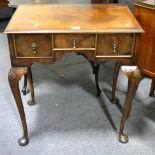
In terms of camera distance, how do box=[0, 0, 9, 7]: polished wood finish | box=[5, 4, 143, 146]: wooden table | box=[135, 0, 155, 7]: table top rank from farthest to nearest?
box=[0, 0, 9, 7]: polished wood finish, box=[135, 0, 155, 7]: table top, box=[5, 4, 143, 146]: wooden table

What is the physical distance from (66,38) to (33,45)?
0.15 meters

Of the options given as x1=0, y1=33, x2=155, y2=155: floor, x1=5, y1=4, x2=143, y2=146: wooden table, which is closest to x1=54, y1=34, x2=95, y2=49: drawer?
x1=5, y1=4, x2=143, y2=146: wooden table

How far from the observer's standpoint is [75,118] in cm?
173

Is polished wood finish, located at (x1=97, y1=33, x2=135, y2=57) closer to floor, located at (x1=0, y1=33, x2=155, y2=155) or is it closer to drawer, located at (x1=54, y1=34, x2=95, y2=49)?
drawer, located at (x1=54, y1=34, x2=95, y2=49)

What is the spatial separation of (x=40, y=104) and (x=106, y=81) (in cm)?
58

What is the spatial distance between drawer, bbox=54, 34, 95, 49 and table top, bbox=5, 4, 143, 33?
0.03 metres

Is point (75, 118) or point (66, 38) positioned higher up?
point (66, 38)

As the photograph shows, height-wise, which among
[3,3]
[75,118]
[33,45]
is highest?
[33,45]

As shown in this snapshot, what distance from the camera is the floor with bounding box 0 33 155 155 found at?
1.51m

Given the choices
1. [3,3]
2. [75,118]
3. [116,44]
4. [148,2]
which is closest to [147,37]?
[148,2]

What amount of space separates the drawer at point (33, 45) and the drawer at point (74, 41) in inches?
1.5

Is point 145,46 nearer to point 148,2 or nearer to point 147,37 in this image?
point 147,37

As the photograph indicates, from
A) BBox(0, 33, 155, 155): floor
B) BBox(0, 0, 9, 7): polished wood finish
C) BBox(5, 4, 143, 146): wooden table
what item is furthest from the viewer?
BBox(0, 0, 9, 7): polished wood finish

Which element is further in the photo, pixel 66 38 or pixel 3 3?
A: pixel 3 3
